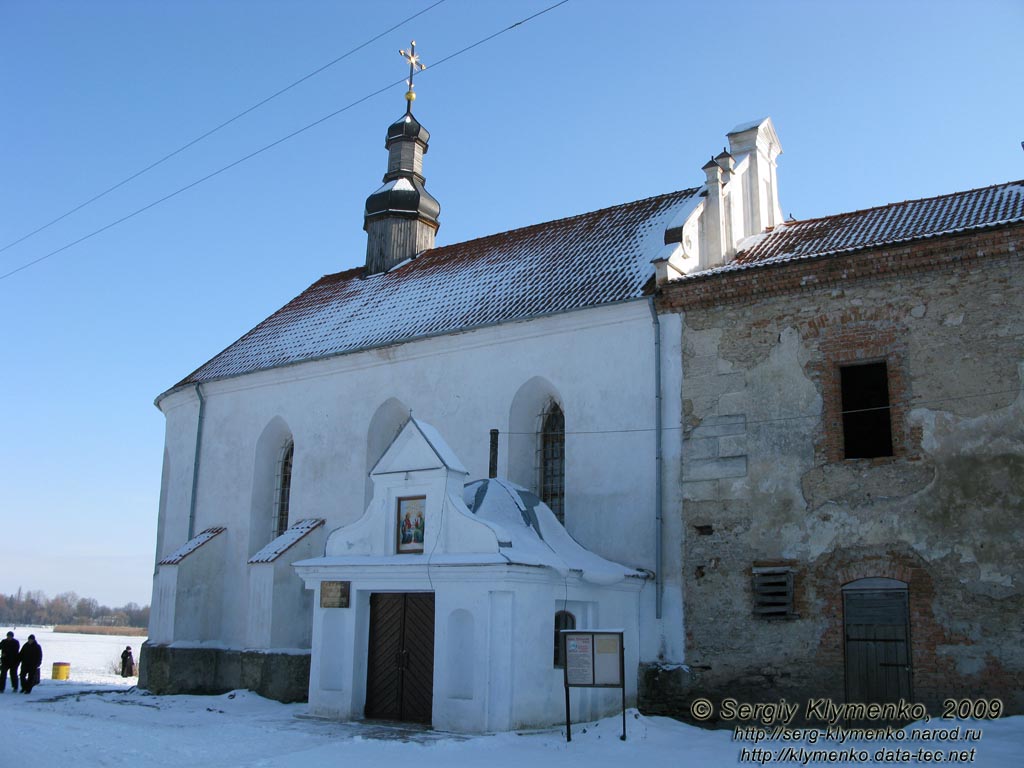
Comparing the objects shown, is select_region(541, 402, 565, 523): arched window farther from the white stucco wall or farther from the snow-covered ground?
the snow-covered ground

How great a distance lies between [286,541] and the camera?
21344mm

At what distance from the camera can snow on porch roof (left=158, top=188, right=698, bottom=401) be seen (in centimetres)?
1952

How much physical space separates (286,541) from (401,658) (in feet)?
20.6

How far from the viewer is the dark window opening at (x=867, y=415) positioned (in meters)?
15.5

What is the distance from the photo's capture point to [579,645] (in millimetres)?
13852

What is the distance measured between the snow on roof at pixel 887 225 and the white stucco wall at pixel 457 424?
2.38 metres

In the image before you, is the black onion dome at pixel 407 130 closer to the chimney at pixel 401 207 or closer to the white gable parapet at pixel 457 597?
the chimney at pixel 401 207

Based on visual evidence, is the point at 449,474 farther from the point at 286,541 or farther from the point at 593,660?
the point at 286,541

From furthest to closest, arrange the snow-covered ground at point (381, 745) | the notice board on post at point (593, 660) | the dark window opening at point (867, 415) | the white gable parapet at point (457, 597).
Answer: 1. the dark window opening at point (867, 415)
2. the white gable parapet at point (457, 597)
3. the notice board on post at point (593, 660)
4. the snow-covered ground at point (381, 745)

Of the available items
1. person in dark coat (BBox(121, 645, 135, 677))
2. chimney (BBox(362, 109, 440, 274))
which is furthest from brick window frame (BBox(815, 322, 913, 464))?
person in dark coat (BBox(121, 645, 135, 677))

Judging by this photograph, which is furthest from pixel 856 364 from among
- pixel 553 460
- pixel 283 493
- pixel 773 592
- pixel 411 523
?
pixel 283 493

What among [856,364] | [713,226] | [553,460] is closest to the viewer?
[856,364]

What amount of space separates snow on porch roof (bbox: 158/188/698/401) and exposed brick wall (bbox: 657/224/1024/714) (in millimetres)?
3018

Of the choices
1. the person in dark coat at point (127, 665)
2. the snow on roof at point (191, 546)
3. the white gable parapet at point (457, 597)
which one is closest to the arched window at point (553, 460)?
the white gable parapet at point (457, 597)
